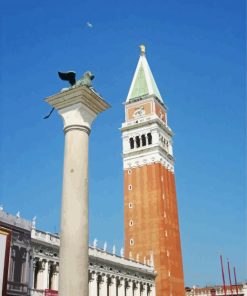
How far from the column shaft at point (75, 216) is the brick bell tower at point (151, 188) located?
47.4 meters

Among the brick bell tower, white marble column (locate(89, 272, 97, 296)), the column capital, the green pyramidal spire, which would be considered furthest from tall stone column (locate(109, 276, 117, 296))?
the green pyramidal spire

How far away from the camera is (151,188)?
64.0 m

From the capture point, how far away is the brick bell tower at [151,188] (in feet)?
195

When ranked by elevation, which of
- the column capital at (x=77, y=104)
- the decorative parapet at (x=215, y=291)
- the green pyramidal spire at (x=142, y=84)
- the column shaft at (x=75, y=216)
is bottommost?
the column shaft at (x=75, y=216)

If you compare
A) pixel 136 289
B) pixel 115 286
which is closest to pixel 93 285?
pixel 115 286

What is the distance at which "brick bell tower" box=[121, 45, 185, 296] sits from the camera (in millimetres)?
59531

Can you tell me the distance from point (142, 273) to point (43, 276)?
64.8 feet

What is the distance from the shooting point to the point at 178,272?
61.4 meters

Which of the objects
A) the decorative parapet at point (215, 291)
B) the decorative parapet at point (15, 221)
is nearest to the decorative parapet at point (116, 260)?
the decorative parapet at point (15, 221)

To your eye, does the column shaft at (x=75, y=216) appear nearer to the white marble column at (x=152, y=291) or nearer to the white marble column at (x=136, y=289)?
the white marble column at (x=136, y=289)

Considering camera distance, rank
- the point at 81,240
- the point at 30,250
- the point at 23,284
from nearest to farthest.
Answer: the point at 81,240 → the point at 23,284 → the point at 30,250

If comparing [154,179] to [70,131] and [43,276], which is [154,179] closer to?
[43,276]

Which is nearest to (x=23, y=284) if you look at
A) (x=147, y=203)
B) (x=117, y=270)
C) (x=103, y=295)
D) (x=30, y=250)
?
(x=30, y=250)

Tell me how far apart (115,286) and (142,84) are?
124 feet
